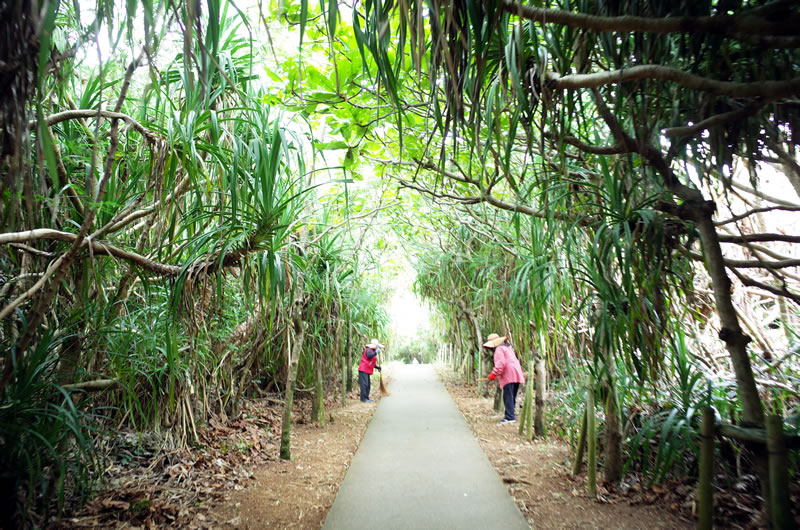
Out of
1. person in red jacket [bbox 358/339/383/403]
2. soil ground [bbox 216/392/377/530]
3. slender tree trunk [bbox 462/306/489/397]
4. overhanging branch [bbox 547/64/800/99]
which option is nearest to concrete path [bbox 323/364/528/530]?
soil ground [bbox 216/392/377/530]

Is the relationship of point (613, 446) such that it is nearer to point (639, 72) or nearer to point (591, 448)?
point (591, 448)

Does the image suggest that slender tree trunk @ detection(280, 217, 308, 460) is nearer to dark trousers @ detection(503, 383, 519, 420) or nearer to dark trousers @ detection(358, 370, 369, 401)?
dark trousers @ detection(503, 383, 519, 420)

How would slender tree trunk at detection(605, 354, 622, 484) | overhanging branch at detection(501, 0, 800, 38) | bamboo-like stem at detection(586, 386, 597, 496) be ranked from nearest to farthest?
overhanging branch at detection(501, 0, 800, 38) < bamboo-like stem at detection(586, 386, 597, 496) < slender tree trunk at detection(605, 354, 622, 484)

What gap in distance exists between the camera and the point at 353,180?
2609 mm

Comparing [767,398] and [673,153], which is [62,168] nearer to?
[673,153]

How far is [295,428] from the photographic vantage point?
570cm

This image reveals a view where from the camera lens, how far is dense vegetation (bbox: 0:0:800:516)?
1.23 m

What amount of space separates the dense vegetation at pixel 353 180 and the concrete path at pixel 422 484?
92 cm

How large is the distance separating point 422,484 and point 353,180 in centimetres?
249

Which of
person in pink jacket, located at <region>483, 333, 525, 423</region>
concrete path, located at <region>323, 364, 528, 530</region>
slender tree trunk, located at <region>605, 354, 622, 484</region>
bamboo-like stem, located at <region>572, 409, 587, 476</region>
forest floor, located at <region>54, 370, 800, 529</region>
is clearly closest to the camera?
forest floor, located at <region>54, 370, 800, 529</region>

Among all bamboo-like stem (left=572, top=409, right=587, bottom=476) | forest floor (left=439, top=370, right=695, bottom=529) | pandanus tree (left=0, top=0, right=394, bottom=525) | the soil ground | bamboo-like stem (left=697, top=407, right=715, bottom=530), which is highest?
pandanus tree (left=0, top=0, right=394, bottom=525)

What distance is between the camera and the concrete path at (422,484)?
9.34ft

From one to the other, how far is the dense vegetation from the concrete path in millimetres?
915

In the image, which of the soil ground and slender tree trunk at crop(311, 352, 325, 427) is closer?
the soil ground
